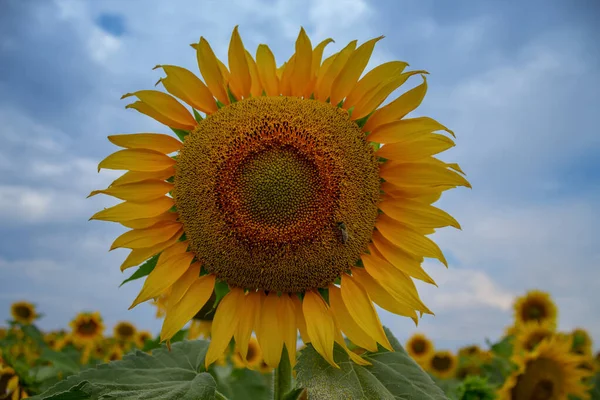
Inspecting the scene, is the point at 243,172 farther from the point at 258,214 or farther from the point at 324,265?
the point at 324,265

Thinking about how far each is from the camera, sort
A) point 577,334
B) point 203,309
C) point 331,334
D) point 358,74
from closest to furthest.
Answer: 1. point 331,334
2. point 358,74
3. point 203,309
4. point 577,334

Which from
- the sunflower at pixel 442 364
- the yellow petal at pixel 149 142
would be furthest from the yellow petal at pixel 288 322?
the sunflower at pixel 442 364

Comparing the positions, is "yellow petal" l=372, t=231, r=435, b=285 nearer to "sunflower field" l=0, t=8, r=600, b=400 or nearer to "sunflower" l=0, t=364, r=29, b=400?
"sunflower field" l=0, t=8, r=600, b=400

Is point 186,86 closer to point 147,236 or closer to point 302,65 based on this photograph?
point 302,65

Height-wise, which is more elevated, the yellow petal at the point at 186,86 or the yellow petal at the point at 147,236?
the yellow petal at the point at 186,86

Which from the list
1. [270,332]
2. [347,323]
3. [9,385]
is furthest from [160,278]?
[9,385]

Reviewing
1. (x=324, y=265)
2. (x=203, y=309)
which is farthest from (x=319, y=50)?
(x=203, y=309)

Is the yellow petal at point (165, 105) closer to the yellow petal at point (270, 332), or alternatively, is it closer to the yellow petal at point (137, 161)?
the yellow petal at point (137, 161)
